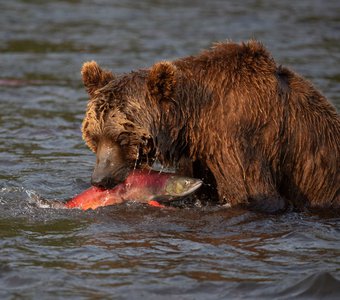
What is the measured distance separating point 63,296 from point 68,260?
2.25ft

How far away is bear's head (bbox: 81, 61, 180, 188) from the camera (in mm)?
7645

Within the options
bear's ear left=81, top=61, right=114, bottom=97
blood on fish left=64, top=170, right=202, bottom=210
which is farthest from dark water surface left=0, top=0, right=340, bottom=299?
bear's ear left=81, top=61, right=114, bottom=97

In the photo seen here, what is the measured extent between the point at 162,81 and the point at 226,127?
618mm

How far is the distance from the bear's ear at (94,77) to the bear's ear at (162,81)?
479 mm

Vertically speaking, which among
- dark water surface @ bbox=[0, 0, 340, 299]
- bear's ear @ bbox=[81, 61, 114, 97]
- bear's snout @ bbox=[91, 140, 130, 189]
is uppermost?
bear's ear @ bbox=[81, 61, 114, 97]

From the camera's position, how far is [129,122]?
766 cm

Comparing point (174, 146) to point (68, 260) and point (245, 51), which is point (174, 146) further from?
point (68, 260)

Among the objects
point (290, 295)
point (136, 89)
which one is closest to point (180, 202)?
point (136, 89)

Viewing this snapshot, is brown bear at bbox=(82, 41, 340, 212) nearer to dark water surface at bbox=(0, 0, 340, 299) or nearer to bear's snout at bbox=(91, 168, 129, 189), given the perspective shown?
bear's snout at bbox=(91, 168, 129, 189)

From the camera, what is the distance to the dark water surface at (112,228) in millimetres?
6469

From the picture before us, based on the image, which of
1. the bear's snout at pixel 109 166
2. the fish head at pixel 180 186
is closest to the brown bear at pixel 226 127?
the bear's snout at pixel 109 166

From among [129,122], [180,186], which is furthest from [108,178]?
[180,186]

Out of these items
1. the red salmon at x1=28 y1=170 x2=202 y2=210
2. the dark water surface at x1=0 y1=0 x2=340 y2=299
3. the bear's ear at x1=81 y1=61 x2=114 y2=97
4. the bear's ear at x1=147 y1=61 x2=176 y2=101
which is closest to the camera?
the dark water surface at x1=0 y1=0 x2=340 y2=299

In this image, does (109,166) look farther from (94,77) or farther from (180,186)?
(94,77)
